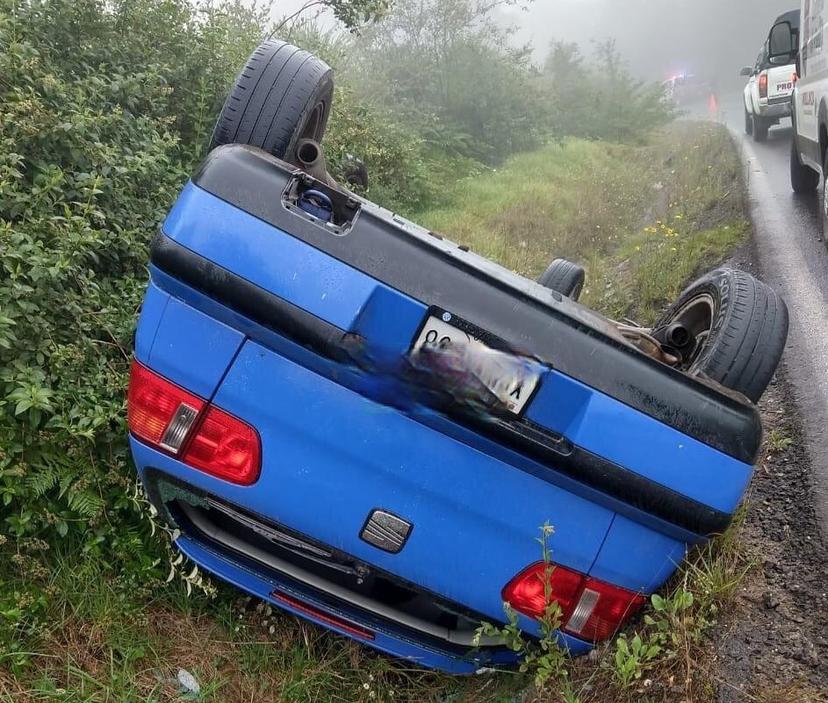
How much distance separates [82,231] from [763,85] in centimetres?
1133

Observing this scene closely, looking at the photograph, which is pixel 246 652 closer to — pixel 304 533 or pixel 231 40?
pixel 304 533

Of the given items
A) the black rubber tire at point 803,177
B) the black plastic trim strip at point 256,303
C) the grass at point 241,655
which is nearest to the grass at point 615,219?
the black rubber tire at point 803,177

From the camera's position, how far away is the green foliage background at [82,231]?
2164mm

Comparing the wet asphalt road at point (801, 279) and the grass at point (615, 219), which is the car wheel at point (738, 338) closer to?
the wet asphalt road at point (801, 279)

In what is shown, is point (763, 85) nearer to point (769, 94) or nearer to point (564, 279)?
point (769, 94)

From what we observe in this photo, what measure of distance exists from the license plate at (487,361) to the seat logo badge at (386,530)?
16.0 inches

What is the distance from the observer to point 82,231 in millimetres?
2650

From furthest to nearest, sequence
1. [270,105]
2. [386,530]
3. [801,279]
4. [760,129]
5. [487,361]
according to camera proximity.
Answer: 1. [760,129]
2. [801,279]
3. [270,105]
4. [386,530]
5. [487,361]

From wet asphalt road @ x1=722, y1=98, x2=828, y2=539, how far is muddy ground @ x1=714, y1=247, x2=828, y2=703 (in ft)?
0.26

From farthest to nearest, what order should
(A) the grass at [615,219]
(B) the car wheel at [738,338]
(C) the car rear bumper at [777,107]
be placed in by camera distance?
(C) the car rear bumper at [777,107], (A) the grass at [615,219], (B) the car wheel at [738,338]

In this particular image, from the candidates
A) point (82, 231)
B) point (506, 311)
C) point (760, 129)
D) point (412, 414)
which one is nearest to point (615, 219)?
point (760, 129)

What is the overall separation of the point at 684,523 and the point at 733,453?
21 centimetres

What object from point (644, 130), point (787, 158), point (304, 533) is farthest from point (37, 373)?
point (644, 130)

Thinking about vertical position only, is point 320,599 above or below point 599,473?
below
